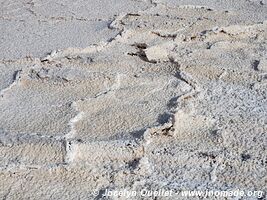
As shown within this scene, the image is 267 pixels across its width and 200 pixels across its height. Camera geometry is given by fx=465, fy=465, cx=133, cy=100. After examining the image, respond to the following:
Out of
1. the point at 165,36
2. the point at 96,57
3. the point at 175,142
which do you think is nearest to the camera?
the point at 175,142

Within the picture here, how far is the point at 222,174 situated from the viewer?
109 centimetres

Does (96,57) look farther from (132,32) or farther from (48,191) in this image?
(48,191)

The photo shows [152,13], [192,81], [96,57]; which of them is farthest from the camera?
[152,13]

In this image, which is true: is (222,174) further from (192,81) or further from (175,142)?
(192,81)

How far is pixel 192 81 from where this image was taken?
1502mm

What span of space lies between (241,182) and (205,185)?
0.08m

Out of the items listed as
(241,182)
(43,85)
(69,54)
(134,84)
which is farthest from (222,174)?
(69,54)

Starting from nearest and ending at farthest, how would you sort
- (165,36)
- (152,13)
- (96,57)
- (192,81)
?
(192,81) → (96,57) → (165,36) → (152,13)

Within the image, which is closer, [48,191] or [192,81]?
[48,191]

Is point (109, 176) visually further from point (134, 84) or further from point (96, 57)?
point (96, 57)

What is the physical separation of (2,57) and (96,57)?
37cm

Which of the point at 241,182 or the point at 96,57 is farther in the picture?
the point at 96,57

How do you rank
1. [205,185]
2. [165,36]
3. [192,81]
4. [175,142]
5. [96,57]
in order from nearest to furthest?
[205,185] < [175,142] < [192,81] < [96,57] < [165,36]

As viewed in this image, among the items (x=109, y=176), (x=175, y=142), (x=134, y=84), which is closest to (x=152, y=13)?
(x=134, y=84)
